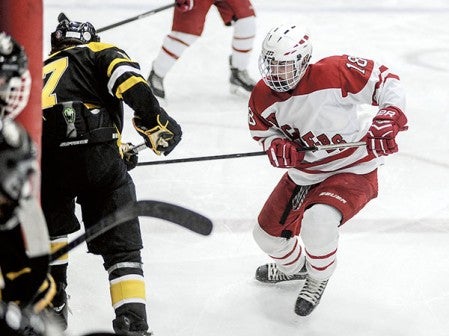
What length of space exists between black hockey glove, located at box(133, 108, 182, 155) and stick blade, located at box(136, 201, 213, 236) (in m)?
0.69

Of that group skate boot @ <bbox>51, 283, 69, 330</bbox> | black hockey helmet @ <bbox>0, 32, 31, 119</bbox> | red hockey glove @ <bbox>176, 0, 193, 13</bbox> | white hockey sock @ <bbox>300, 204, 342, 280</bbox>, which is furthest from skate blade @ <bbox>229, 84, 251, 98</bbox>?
black hockey helmet @ <bbox>0, 32, 31, 119</bbox>

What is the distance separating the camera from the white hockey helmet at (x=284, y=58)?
2.48 meters

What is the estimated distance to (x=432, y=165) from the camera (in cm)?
368

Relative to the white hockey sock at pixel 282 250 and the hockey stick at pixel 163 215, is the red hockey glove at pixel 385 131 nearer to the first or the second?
the white hockey sock at pixel 282 250

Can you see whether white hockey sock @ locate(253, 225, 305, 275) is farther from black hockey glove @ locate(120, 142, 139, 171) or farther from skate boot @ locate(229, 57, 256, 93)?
skate boot @ locate(229, 57, 256, 93)

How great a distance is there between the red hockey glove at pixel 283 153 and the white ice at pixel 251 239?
45 cm

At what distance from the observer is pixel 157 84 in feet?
14.7

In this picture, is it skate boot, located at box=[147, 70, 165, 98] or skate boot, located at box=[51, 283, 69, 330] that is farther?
skate boot, located at box=[147, 70, 165, 98]

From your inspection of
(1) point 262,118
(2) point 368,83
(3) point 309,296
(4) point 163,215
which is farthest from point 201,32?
(4) point 163,215

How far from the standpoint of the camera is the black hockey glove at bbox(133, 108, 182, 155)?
2355mm

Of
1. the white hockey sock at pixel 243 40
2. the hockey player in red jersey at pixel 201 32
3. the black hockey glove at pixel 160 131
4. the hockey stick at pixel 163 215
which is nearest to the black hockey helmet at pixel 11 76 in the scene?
the hockey stick at pixel 163 215

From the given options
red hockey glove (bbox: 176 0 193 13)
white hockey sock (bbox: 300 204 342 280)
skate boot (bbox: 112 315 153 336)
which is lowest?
skate boot (bbox: 112 315 153 336)

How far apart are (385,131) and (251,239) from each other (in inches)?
32.1

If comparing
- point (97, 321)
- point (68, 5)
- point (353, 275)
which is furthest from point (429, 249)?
point (68, 5)
